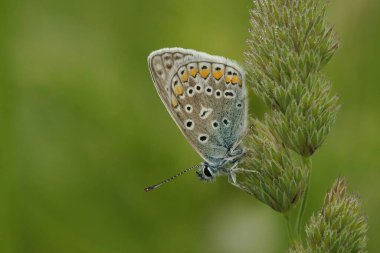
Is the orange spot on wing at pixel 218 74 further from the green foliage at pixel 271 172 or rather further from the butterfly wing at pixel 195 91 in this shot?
the green foliage at pixel 271 172

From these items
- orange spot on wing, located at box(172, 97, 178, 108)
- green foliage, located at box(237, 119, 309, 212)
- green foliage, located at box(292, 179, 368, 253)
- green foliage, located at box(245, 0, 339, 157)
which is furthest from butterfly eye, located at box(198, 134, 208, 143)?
green foliage, located at box(292, 179, 368, 253)

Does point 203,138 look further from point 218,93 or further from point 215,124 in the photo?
point 218,93

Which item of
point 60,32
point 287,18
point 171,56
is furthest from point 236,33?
point 287,18

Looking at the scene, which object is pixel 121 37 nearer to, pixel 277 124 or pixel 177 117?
pixel 177 117

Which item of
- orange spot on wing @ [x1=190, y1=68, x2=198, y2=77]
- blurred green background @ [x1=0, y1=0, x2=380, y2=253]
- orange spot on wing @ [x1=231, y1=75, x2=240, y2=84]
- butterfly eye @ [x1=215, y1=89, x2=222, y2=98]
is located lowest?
blurred green background @ [x1=0, y1=0, x2=380, y2=253]

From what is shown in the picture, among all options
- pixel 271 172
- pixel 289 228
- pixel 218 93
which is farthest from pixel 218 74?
pixel 289 228

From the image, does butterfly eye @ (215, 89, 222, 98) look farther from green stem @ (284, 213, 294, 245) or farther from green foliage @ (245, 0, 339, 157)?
green stem @ (284, 213, 294, 245)
